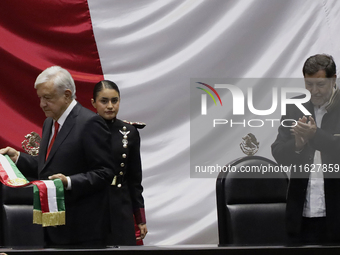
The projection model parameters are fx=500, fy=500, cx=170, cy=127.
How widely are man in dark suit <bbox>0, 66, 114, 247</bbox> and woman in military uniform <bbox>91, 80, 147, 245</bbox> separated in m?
0.45

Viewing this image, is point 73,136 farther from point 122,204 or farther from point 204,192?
point 204,192

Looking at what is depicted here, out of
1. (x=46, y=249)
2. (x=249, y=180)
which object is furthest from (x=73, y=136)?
(x=249, y=180)

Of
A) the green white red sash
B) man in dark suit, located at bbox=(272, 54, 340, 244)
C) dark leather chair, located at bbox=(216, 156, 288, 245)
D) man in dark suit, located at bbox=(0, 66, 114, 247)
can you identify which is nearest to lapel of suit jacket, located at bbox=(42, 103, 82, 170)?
man in dark suit, located at bbox=(0, 66, 114, 247)

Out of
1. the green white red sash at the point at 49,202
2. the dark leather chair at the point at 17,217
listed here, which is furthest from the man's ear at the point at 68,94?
the dark leather chair at the point at 17,217

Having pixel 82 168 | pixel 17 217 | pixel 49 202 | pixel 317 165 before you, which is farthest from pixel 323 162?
pixel 17 217

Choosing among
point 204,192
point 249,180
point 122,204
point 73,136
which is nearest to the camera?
point 73,136

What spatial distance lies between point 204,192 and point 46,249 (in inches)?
78.8

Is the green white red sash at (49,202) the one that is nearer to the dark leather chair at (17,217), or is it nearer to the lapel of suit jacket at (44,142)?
the lapel of suit jacket at (44,142)

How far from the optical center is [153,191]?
3309 mm

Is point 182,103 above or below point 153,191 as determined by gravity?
above

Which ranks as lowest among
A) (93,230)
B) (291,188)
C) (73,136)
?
(93,230)

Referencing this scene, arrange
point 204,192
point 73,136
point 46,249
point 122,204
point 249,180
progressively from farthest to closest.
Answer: point 204,192
point 122,204
point 249,180
point 73,136
point 46,249

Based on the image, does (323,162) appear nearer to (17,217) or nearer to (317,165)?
(317,165)

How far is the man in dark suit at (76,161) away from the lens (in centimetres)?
186
